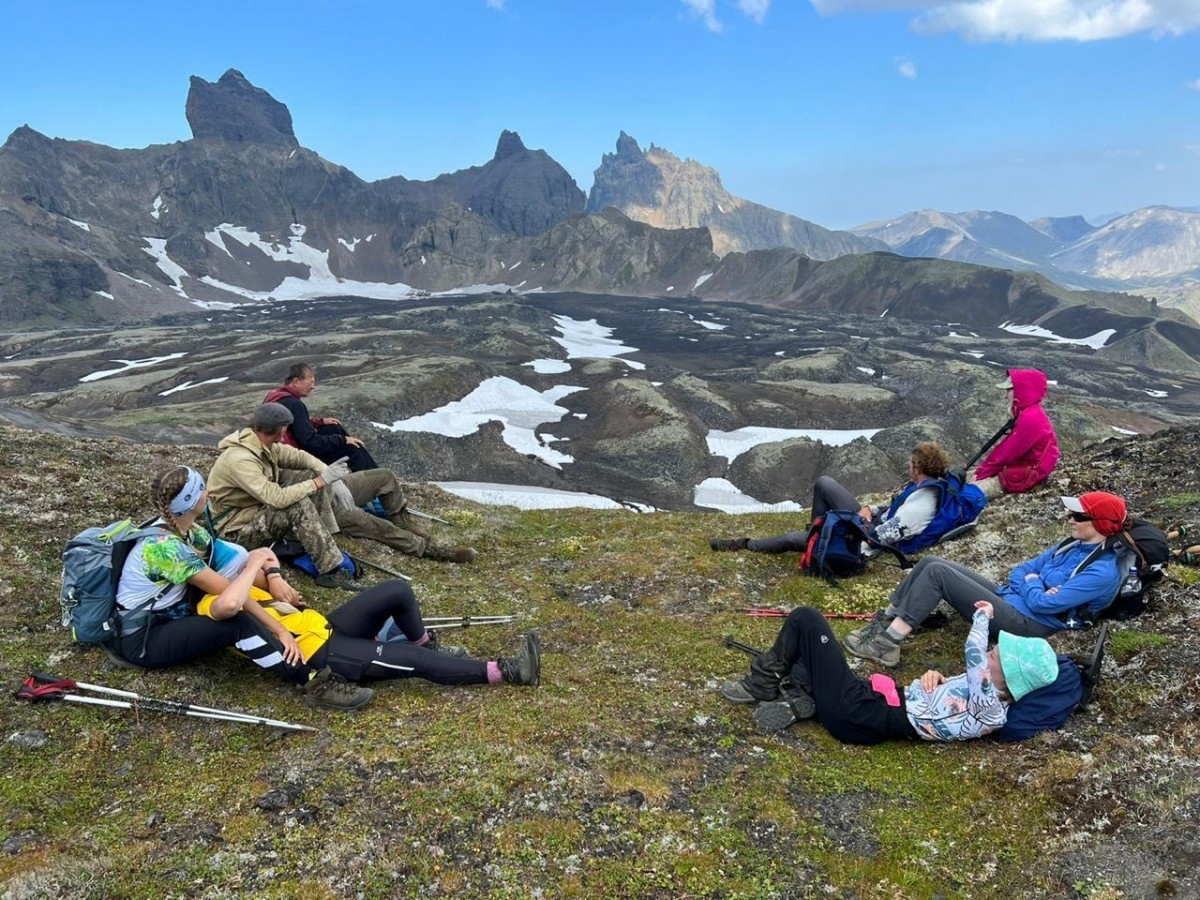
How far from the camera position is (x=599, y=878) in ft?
19.7

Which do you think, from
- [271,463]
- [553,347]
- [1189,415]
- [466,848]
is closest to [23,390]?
[553,347]

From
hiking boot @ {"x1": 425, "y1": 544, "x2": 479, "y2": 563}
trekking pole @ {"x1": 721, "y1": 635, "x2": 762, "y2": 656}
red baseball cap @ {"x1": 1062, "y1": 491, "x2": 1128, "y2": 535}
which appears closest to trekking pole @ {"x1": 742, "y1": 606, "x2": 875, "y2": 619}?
trekking pole @ {"x1": 721, "y1": 635, "x2": 762, "y2": 656}

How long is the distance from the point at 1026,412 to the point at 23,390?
16593cm

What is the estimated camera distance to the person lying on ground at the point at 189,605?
7742 millimetres

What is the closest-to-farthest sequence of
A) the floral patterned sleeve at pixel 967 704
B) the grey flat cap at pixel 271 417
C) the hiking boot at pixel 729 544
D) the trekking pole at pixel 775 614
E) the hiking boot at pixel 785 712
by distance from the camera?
the floral patterned sleeve at pixel 967 704 → the hiking boot at pixel 785 712 → the grey flat cap at pixel 271 417 → the trekking pole at pixel 775 614 → the hiking boot at pixel 729 544

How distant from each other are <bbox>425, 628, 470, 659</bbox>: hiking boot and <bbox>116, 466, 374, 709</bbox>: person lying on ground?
1403 mm

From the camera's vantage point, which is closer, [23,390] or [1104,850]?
[1104,850]

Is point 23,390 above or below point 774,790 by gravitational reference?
below

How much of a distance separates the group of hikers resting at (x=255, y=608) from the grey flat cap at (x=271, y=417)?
0.02 m

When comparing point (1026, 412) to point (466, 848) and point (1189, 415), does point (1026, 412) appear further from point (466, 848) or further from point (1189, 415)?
point (1189, 415)

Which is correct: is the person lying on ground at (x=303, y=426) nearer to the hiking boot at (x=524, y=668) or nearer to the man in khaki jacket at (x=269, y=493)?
the man in khaki jacket at (x=269, y=493)

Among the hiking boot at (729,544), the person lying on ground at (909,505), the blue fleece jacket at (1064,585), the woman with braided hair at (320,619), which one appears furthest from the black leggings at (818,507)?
the woman with braided hair at (320,619)

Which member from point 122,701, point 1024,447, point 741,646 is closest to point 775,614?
point 741,646

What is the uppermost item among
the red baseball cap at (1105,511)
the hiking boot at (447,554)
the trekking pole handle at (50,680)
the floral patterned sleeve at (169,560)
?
the red baseball cap at (1105,511)
